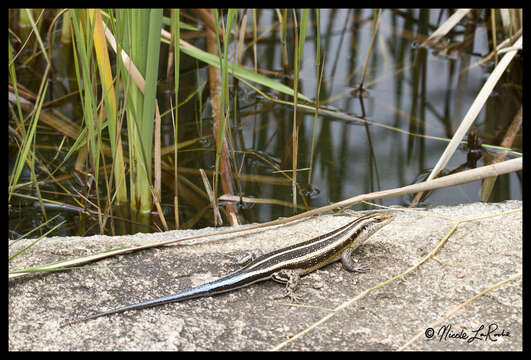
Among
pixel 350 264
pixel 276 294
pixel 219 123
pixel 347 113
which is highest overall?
pixel 219 123

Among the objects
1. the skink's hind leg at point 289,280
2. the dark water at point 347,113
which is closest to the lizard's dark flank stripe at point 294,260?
the skink's hind leg at point 289,280

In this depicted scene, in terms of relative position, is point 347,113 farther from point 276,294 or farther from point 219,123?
point 276,294

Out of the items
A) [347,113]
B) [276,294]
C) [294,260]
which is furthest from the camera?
[347,113]

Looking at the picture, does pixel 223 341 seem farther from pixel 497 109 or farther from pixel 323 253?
pixel 497 109

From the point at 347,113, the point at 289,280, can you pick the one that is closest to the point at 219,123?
the point at 289,280

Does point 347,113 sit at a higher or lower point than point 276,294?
higher

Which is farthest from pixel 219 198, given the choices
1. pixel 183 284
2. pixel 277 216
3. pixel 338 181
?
pixel 183 284

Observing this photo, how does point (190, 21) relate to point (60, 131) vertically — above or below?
above
